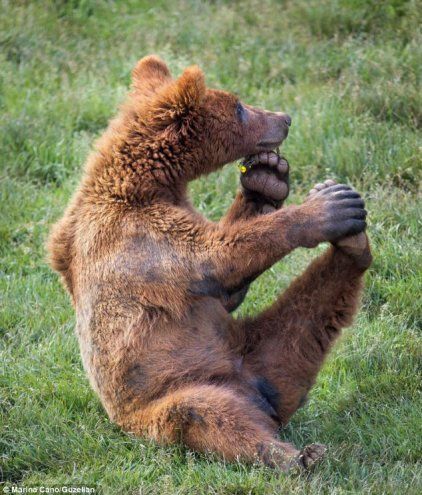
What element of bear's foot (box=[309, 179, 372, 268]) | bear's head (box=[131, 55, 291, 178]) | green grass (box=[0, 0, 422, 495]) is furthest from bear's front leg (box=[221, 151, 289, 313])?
green grass (box=[0, 0, 422, 495])

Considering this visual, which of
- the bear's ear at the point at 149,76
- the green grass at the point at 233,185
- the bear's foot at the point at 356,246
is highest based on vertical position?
the bear's ear at the point at 149,76

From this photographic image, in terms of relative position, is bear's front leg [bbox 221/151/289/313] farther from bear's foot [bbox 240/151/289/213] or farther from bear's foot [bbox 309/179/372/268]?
bear's foot [bbox 309/179/372/268]

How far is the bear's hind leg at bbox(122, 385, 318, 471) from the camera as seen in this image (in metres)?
5.83

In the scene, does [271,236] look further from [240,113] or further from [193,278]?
[240,113]

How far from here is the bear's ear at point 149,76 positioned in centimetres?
708

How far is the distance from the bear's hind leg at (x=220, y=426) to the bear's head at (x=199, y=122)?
1.60 metres

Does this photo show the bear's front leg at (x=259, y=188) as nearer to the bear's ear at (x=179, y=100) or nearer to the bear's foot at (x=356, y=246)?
the bear's foot at (x=356, y=246)

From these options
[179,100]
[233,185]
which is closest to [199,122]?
[179,100]

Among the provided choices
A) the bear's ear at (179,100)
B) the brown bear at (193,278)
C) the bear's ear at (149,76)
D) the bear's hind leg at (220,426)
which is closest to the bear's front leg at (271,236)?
the brown bear at (193,278)

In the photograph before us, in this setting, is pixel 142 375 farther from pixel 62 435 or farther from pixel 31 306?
pixel 31 306

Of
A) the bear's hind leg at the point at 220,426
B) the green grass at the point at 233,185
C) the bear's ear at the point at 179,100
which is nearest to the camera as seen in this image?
the bear's hind leg at the point at 220,426

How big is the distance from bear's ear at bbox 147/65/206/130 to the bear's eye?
34 cm

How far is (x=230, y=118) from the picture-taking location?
6949mm

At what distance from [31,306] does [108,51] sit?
4.75m
